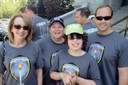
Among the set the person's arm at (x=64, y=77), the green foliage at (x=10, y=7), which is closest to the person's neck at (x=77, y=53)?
the person's arm at (x=64, y=77)

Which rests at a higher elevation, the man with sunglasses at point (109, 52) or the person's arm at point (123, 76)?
the man with sunglasses at point (109, 52)

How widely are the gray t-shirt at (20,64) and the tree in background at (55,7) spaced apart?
46.6 ft

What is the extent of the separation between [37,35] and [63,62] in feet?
12.5

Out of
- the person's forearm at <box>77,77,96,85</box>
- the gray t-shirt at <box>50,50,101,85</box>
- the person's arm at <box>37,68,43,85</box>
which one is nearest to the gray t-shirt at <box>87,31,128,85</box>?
the gray t-shirt at <box>50,50,101,85</box>

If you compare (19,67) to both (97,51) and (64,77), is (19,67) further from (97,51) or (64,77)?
(97,51)

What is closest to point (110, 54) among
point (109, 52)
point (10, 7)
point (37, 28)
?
point (109, 52)

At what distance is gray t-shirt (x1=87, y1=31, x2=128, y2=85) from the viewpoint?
352 cm

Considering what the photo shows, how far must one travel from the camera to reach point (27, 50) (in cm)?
374

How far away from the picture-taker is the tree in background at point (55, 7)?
18.0 meters

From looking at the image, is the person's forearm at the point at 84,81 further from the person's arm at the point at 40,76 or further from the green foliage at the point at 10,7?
the green foliage at the point at 10,7

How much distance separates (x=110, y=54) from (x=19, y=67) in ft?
3.70

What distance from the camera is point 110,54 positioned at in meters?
3.54

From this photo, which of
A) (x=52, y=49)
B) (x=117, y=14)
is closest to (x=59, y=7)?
(x=117, y=14)

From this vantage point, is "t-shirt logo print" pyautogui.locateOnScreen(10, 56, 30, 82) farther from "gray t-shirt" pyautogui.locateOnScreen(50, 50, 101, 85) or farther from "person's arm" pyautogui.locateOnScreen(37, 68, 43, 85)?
"gray t-shirt" pyautogui.locateOnScreen(50, 50, 101, 85)
